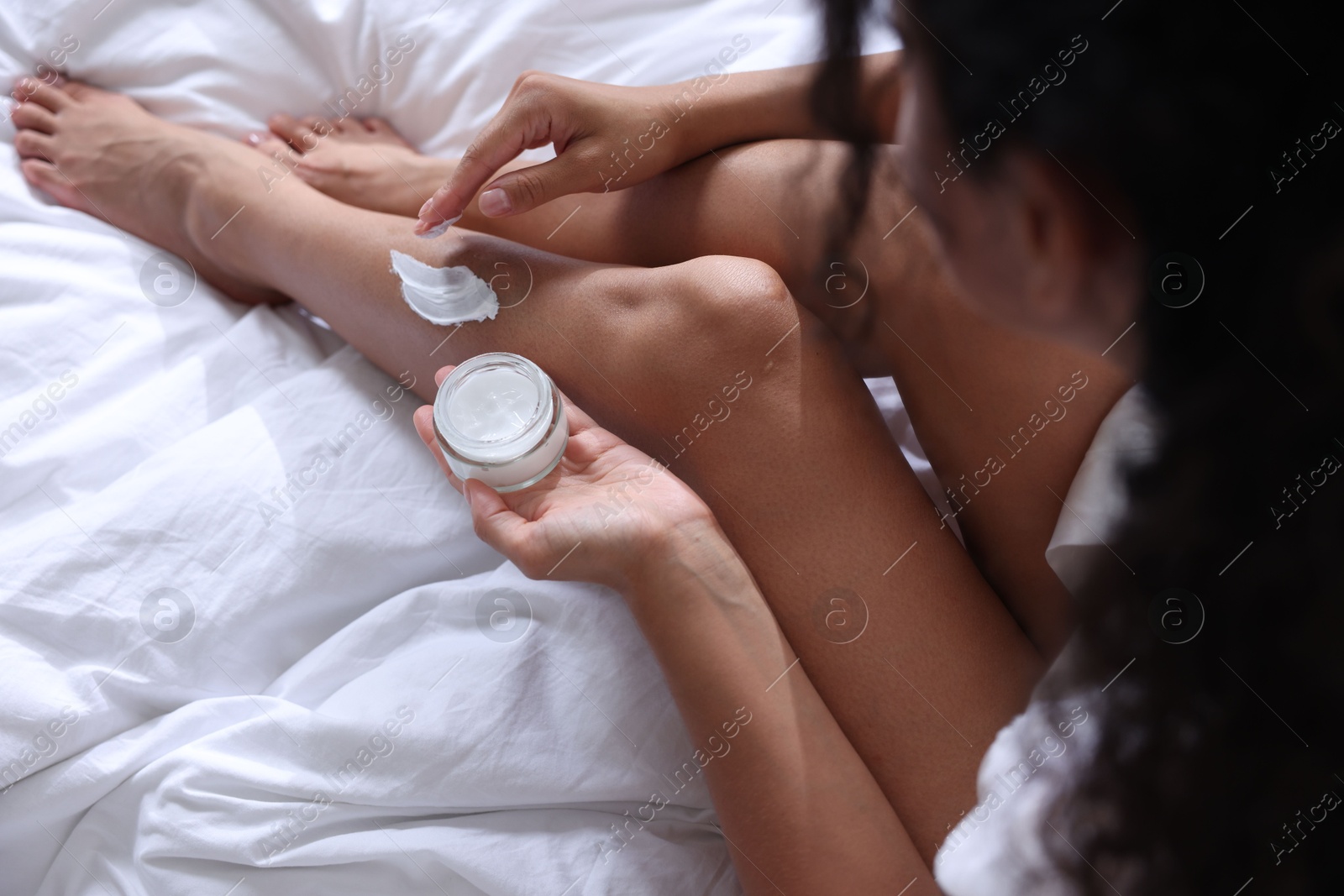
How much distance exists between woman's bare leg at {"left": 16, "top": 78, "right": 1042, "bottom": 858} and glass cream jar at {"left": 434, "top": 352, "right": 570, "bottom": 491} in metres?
0.08

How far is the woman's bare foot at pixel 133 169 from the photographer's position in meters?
1.16

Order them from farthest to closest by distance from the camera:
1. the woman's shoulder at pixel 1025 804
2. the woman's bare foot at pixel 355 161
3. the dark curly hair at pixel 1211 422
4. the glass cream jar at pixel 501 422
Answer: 1. the woman's bare foot at pixel 355 161
2. the glass cream jar at pixel 501 422
3. the woman's shoulder at pixel 1025 804
4. the dark curly hair at pixel 1211 422

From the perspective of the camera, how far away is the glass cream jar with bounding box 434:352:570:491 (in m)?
0.81

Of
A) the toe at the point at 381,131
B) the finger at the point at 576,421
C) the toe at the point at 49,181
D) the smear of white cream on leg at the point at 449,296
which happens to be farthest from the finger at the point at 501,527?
the toe at the point at 49,181

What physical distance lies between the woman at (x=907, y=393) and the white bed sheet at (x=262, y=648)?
10 cm

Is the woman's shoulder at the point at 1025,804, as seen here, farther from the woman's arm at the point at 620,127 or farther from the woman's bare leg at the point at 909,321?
the woman's arm at the point at 620,127

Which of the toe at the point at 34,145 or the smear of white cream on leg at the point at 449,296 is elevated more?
the smear of white cream on leg at the point at 449,296

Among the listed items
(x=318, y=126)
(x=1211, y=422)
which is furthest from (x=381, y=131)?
(x=1211, y=422)

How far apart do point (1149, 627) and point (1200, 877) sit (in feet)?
0.62

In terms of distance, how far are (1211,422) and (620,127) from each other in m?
0.66

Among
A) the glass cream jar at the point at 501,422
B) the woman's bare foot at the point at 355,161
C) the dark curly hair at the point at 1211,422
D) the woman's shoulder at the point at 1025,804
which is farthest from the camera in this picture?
the woman's bare foot at the point at 355,161

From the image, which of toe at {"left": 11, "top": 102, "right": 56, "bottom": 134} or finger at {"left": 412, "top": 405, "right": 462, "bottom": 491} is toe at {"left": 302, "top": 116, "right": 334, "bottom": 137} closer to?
toe at {"left": 11, "top": 102, "right": 56, "bottom": 134}

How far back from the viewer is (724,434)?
873 millimetres

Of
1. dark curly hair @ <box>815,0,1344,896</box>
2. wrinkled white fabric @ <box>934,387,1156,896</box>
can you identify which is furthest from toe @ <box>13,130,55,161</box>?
wrinkled white fabric @ <box>934,387,1156,896</box>
